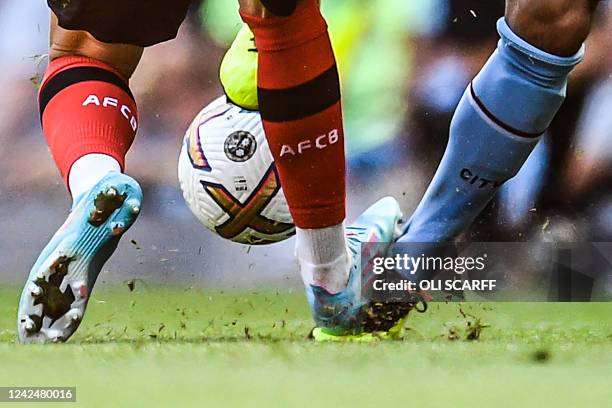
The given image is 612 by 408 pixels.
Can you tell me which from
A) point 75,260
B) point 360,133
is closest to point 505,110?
point 360,133

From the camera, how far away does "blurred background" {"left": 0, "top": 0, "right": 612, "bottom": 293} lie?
9.28ft

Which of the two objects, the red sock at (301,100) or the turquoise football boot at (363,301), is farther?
the turquoise football boot at (363,301)

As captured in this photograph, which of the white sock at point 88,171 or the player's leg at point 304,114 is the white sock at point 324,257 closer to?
the player's leg at point 304,114

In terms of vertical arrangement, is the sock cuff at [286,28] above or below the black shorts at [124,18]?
above

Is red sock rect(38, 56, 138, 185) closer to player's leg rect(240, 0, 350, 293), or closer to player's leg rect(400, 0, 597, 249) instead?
player's leg rect(240, 0, 350, 293)

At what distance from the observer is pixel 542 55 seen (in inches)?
96.2

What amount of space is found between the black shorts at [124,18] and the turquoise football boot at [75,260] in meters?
0.32

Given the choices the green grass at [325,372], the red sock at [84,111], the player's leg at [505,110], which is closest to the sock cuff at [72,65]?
the red sock at [84,111]

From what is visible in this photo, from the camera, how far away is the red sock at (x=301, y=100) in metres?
2.27

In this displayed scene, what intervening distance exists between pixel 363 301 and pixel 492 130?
45 cm

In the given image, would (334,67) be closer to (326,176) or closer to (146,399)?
(326,176)

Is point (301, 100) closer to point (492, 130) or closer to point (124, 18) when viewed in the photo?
point (492, 130)

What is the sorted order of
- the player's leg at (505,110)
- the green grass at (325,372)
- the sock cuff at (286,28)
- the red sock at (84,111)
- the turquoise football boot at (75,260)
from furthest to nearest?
the red sock at (84,111) → the turquoise football boot at (75,260) → the player's leg at (505,110) → the sock cuff at (286,28) → the green grass at (325,372)

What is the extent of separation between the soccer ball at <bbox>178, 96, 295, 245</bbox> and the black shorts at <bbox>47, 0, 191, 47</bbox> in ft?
0.68
